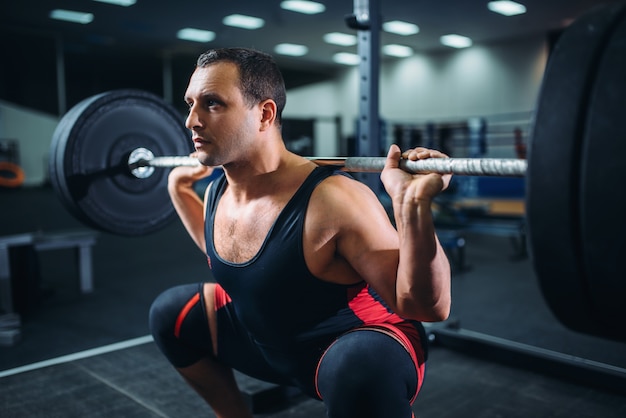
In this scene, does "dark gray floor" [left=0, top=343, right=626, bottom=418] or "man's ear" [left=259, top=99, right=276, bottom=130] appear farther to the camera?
"dark gray floor" [left=0, top=343, right=626, bottom=418]

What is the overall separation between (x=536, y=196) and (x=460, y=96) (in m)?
10.2

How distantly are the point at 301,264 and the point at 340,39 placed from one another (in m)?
9.06

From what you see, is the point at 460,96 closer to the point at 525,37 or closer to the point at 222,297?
the point at 525,37

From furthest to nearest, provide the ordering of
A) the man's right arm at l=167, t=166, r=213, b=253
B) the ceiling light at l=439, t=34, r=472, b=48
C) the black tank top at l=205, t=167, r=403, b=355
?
the ceiling light at l=439, t=34, r=472, b=48 → the man's right arm at l=167, t=166, r=213, b=253 → the black tank top at l=205, t=167, r=403, b=355

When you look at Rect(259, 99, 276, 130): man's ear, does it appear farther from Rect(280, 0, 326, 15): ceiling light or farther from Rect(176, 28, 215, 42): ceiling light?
Rect(176, 28, 215, 42): ceiling light

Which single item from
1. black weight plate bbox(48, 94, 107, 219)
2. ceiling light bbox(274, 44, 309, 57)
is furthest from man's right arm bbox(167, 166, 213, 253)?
ceiling light bbox(274, 44, 309, 57)

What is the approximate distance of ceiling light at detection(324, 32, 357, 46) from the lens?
916 cm

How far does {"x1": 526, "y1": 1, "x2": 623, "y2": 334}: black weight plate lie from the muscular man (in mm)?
208

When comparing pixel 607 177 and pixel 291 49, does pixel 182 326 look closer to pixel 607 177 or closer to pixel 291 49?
pixel 607 177

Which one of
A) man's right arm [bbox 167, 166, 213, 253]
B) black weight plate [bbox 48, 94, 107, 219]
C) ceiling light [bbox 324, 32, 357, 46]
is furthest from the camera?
ceiling light [bbox 324, 32, 357, 46]

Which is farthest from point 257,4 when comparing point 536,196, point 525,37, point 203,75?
point 536,196

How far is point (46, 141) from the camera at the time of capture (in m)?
11.0

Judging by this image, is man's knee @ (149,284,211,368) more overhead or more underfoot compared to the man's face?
more underfoot

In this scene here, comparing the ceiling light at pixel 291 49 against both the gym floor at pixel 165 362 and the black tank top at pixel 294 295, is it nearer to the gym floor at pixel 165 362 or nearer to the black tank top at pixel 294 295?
the gym floor at pixel 165 362
